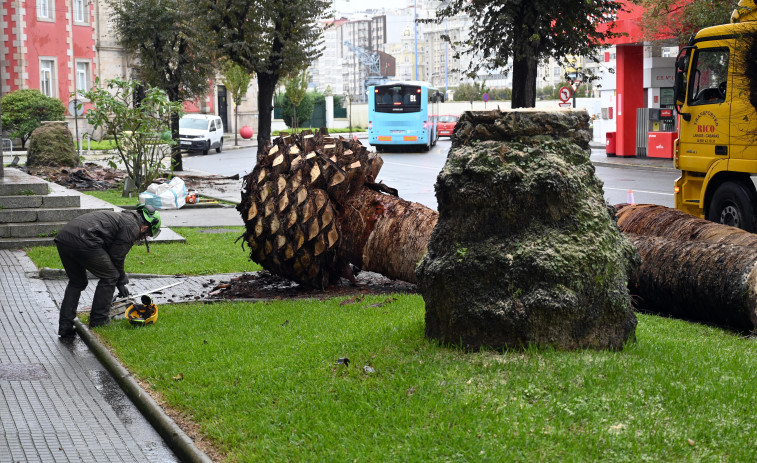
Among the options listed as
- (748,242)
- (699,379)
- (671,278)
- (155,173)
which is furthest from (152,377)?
(155,173)

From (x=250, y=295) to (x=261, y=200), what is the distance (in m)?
1.10

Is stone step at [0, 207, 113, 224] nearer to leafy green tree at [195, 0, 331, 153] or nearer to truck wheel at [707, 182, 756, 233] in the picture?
truck wheel at [707, 182, 756, 233]

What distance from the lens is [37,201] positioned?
14.1 meters

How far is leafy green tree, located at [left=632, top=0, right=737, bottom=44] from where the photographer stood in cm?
2334

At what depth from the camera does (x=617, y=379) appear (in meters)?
5.17

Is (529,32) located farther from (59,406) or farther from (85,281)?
(59,406)

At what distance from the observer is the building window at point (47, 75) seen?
48.3 m

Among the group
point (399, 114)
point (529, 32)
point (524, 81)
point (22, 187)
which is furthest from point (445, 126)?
point (22, 187)

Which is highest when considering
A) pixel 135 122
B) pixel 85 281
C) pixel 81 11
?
pixel 81 11

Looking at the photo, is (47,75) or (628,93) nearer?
(628,93)

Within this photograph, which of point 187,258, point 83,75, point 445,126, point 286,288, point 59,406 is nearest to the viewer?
point 59,406

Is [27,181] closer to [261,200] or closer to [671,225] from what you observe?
[261,200]

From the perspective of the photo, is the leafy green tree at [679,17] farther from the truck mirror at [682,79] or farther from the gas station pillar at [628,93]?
the truck mirror at [682,79]

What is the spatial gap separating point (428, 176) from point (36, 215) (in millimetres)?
15405
